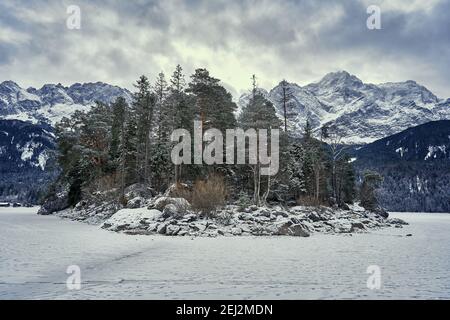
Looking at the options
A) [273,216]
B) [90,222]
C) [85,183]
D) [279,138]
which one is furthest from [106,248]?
[85,183]

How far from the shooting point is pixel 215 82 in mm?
42844

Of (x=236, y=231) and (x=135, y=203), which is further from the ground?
(x=135, y=203)

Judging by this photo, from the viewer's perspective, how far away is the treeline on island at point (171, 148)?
37594 mm

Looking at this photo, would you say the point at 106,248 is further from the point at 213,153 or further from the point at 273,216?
the point at 213,153

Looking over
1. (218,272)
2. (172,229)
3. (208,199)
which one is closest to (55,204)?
(208,199)

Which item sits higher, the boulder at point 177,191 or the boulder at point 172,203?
the boulder at point 177,191

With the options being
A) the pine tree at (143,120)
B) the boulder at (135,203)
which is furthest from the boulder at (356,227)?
the pine tree at (143,120)

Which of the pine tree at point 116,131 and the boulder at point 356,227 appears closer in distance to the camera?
the boulder at point 356,227

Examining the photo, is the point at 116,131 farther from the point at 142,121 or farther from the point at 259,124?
the point at 259,124

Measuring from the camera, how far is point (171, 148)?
123 ft

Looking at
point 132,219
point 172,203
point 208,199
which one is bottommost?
point 132,219

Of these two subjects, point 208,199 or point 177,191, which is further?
point 177,191

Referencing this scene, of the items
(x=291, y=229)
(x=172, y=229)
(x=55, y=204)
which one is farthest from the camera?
(x=55, y=204)

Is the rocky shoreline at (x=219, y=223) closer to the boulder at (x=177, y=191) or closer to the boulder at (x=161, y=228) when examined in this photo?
the boulder at (x=161, y=228)
